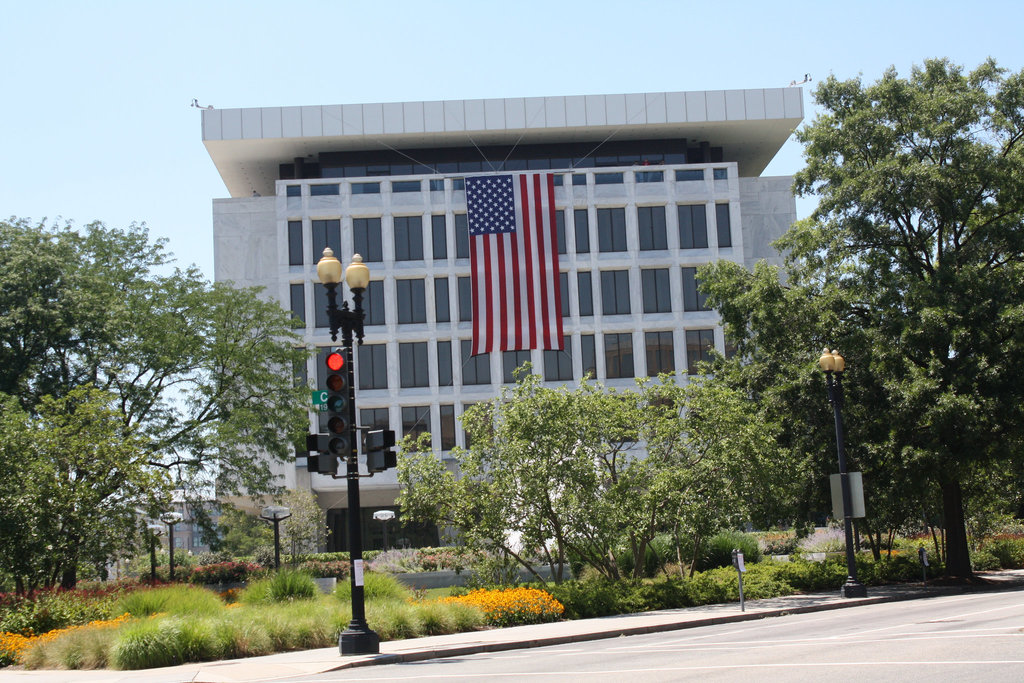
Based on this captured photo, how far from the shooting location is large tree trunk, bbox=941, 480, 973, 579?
30.8m

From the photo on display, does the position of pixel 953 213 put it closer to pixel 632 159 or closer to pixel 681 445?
pixel 681 445

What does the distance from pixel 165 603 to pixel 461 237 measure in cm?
4241

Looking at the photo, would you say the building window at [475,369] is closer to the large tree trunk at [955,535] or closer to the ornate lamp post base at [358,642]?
the large tree trunk at [955,535]

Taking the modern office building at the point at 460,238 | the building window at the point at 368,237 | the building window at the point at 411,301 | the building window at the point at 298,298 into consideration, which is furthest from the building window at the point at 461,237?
the building window at the point at 298,298

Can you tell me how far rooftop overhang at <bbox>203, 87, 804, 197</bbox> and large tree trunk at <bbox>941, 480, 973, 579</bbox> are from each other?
3587 centimetres

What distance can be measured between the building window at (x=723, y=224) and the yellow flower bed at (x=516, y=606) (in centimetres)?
4255

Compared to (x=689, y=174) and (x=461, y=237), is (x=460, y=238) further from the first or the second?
(x=689, y=174)

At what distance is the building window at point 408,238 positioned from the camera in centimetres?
6097

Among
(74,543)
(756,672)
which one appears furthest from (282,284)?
(756,672)

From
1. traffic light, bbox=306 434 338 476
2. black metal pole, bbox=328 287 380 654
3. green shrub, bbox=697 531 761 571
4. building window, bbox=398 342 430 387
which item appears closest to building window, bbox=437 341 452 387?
building window, bbox=398 342 430 387

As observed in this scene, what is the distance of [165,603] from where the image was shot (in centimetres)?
2055

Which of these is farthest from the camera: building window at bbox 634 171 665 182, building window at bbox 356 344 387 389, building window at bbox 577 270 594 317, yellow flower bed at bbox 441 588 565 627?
building window at bbox 634 171 665 182

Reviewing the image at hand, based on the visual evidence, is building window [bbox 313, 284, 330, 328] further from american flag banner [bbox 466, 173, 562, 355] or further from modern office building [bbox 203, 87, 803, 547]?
american flag banner [bbox 466, 173, 562, 355]

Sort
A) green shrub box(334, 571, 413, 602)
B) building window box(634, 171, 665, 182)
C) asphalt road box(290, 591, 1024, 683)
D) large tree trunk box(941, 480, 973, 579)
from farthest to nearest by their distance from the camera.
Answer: building window box(634, 171, 665, 182) → large tree trunk box(941, 480, 973, 579) → green shrub box(334, 571, 413, 602) → asphalt road box(290, 591, 1024, 683)
